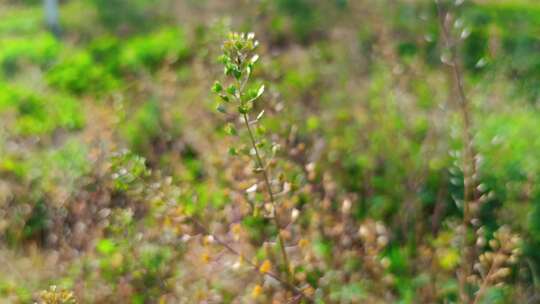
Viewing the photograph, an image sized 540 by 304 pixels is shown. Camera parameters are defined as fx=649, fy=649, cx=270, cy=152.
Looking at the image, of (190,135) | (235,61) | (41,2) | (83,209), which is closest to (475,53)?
(190,135)

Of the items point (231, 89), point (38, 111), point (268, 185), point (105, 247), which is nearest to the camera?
point (231, 89)

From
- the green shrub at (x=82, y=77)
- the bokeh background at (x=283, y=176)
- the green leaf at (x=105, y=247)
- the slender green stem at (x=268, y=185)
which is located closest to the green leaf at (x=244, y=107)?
the slender green stem at (x=268, y=185)

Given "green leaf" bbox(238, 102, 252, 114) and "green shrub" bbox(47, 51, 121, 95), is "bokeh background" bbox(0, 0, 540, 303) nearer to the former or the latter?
"green shrub" bbox(47, 51, 121, 95)

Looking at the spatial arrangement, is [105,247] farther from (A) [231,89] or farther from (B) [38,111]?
(B) [38,111]

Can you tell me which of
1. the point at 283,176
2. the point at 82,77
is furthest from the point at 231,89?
the point at 82,77

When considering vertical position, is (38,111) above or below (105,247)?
above

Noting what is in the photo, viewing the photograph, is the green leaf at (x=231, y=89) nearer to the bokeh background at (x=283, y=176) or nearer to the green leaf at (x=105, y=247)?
the bokeh background at (x=283, y=176)

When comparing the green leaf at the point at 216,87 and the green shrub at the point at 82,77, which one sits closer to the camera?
the green leaf at the point at 216,87

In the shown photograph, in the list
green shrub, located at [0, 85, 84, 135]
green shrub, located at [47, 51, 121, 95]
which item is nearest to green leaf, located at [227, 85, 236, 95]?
green shrub, located at [0, 85, 84, 135]

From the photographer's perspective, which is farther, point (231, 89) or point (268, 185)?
point (268, 185)
